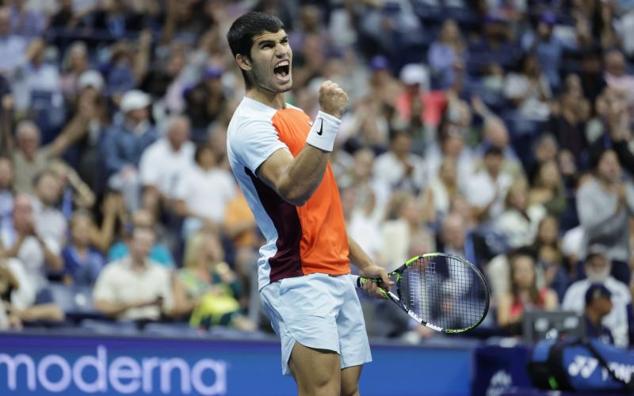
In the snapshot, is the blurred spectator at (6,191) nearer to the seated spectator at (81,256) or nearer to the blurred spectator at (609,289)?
the seated spectator at (81,256)

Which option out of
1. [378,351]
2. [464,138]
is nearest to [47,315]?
[378,351]

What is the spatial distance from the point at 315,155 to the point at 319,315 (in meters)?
0.70

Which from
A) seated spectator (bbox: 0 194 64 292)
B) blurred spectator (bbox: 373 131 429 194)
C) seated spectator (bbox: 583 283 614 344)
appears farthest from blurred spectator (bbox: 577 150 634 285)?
seated spectator (bbox: 0 194 64 292)

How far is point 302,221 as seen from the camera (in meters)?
5.11

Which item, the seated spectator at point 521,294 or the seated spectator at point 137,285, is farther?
the seated spectator at point 521,294

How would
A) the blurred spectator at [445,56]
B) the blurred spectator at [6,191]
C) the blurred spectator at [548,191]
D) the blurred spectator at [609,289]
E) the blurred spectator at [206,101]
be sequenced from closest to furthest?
the blurred spectator at [609,289]
the blurred spectator at [6,191]
the blurred spectator at [206,101]
the blurred spectator at [548,191]
the blurred spectator at [445,56]

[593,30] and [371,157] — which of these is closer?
[371,157]

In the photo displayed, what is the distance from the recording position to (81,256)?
10328 mm

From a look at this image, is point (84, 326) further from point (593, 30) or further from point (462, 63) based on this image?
point (593, 30)

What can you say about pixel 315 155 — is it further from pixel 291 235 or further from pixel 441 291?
pixel 441 291

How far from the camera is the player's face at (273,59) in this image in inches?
201

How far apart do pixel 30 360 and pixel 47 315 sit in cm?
88

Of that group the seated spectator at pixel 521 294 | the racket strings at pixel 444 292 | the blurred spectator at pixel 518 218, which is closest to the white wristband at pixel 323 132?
the racket strings at pixel 444 292

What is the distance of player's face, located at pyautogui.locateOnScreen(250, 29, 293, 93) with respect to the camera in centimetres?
509
